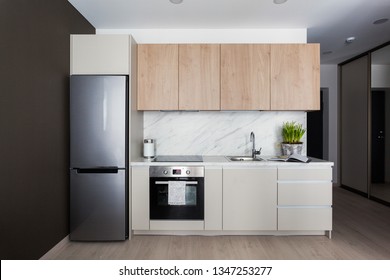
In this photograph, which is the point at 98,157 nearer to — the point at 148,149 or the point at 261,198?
the point at 148,149

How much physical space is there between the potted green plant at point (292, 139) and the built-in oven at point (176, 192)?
115 centimetres

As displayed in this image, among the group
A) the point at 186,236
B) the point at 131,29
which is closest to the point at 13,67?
the point at 131,29

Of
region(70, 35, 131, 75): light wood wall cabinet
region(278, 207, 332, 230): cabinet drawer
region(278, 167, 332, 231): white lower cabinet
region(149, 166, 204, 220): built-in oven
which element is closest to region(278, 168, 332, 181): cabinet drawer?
region(278, 167, 332, 231): white lower cabinet

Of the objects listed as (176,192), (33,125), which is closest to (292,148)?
(176,192)

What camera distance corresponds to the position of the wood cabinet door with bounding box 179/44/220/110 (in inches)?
122

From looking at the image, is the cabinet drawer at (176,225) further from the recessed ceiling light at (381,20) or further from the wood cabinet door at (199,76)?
the recessed ceiling light at (381,20)

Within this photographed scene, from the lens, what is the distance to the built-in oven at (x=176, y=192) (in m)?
2.82

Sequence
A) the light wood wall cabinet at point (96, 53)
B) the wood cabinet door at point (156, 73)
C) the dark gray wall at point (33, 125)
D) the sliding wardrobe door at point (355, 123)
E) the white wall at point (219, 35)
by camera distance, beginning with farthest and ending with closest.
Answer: the sliding wardrobe door at point (355, 123)
the white wall at point (219, 35)
the wood cabinet door at point (156, 73)
the light wood wall cabinet at point (96, 53)
the dark gray wall at point (33, 125)

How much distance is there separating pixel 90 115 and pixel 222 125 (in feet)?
5.40

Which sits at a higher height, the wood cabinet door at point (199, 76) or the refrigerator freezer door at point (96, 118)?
the wood cabinet door at point (199, 76)

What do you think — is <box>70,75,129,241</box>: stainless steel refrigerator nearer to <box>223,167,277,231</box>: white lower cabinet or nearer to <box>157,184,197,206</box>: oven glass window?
<box>157,184,197,206</box>: oven glass window

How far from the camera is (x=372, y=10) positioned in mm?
2982

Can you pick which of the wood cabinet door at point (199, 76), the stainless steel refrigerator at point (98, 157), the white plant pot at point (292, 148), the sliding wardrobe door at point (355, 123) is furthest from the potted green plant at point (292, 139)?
the sliding wardrobe door at point (355, 123)

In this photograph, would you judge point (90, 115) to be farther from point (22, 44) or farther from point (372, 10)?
point (372, 10)
